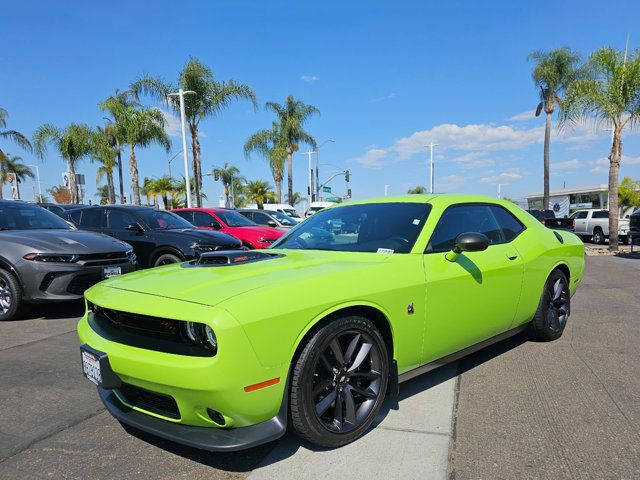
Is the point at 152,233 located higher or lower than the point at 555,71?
lower

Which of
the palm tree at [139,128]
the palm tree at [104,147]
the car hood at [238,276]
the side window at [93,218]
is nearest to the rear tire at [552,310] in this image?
the car hood at [238,276]

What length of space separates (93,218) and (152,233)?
1742 millimetres

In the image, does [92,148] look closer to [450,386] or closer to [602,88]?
[602,88]

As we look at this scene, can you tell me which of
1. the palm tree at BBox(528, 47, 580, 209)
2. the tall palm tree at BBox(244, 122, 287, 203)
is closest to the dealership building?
the palm tree at BBox(528, 47, 580, 209)

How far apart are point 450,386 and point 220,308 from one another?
84.5 inches

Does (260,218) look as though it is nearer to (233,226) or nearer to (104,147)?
(233,226)

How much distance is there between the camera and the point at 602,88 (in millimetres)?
14844

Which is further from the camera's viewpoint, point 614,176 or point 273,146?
point 273,146

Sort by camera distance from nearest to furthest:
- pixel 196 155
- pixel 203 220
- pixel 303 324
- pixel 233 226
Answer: pixel 303 324, pixel 233 226, pixel 203 220, pixel 196 155

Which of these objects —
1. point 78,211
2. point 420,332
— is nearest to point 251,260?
point 420,332

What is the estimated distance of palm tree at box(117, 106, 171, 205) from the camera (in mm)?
25781

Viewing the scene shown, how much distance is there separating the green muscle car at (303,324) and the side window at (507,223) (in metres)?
0.31

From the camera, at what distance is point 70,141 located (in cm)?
2948

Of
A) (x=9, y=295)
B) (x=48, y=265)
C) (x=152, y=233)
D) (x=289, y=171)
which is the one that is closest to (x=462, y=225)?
(x=48, y=265)
